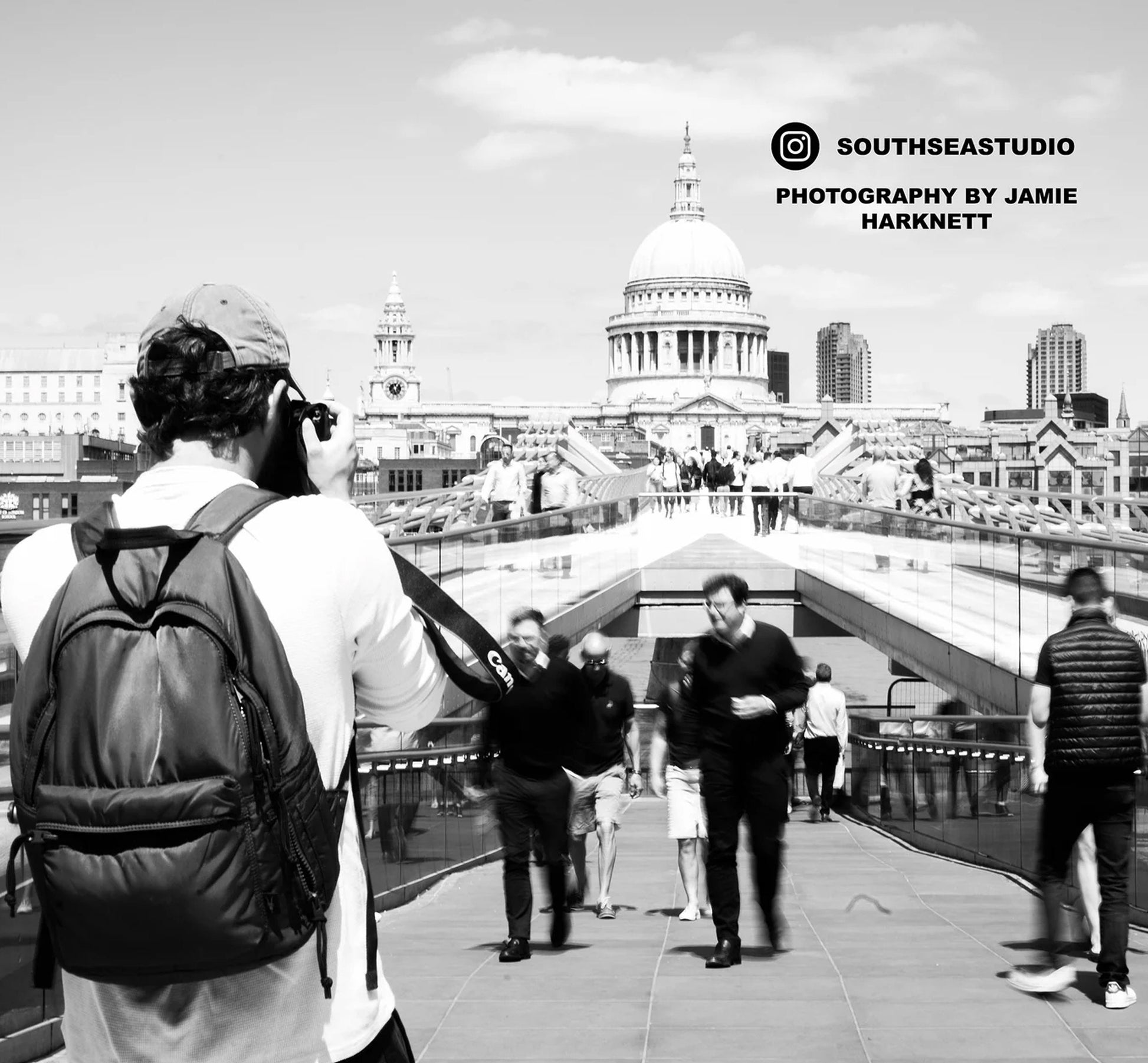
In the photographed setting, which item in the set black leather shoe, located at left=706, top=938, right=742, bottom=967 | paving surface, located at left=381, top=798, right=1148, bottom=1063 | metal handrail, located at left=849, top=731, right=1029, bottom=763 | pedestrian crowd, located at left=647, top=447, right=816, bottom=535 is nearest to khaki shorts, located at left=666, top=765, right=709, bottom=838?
paving surface, located at left=381, top=798, right=1148, bottom=1063

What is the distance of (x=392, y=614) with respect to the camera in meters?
2.64

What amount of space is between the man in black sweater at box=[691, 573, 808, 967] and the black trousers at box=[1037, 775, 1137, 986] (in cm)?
110

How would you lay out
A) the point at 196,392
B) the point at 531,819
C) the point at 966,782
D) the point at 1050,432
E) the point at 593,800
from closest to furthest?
1. the point at 196,392
2. the point at 531,819
3. the point at 593,800
4. the point at 966,782
5. the point at 1050,432

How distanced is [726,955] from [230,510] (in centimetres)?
517

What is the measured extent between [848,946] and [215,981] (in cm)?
579

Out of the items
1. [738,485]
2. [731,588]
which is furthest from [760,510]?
[731,588]

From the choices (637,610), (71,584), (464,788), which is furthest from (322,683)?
(637,610)

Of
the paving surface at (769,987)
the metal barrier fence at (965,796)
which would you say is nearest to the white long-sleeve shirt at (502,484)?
the metal barrier fence at (965,796)

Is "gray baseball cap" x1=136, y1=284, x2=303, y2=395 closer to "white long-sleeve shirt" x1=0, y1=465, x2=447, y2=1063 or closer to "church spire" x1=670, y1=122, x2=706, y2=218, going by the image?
"white long-sleeve shirt" x1=0, y1=465, x2=447, y2=1063

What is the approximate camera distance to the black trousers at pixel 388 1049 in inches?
104

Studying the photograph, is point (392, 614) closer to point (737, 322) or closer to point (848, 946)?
point (848, 946)

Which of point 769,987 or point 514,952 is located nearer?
point 769,987

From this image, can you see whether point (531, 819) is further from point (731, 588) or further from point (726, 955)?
point (731, 588)

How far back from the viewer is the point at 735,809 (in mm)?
7395
